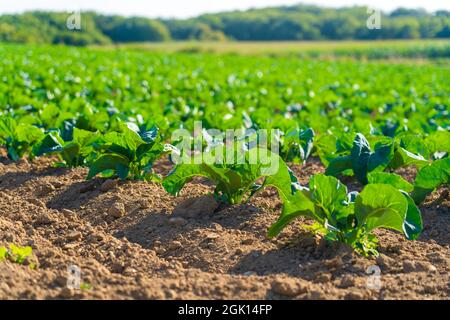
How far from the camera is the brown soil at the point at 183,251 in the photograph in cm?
313

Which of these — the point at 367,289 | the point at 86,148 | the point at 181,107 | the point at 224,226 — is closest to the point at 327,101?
the point at 181,107

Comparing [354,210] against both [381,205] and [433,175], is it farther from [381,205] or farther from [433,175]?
[433,175]

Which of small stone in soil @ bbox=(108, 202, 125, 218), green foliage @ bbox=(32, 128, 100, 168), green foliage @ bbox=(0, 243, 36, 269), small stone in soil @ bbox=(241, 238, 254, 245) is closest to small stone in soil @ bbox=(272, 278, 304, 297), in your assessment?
small stone in soil @ bbox=(241, 238, 254, 245)

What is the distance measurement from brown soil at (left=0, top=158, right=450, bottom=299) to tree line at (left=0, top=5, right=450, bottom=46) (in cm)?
4043

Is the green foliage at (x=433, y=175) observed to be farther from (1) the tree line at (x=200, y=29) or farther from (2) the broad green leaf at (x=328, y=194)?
(1) the tree line at (x=200, y=29)

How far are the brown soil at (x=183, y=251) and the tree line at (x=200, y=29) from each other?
133 ft

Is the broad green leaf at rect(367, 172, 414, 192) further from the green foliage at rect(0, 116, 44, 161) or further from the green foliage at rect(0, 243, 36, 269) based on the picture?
the green foliage at rect(0, 116, 44, 161)

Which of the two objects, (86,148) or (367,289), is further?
(86,148)

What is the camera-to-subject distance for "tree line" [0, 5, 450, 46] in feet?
170

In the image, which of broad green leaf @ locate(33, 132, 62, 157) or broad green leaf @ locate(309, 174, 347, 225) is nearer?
broad green leaf @ locate(309, 174, 347, 225)

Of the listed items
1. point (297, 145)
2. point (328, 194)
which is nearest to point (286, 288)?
point (328, 194)
